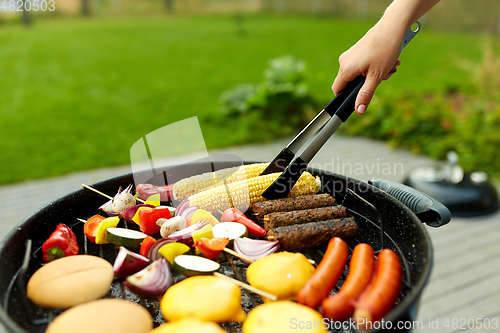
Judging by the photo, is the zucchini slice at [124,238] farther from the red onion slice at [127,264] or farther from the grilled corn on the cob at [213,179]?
the grilled corn on the cob at [213,179]

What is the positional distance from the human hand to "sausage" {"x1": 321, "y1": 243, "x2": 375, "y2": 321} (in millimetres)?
626

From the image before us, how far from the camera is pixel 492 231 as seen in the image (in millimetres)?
3643

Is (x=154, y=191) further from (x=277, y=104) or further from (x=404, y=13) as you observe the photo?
(x=277, y=104)

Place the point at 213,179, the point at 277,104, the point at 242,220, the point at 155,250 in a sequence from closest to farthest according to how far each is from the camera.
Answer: the point at 155,250 < the point at 242,220 < the point at 213,179 < the point at 277,104

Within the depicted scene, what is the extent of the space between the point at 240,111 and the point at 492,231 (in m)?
4.50

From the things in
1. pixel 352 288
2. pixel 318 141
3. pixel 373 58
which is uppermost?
pixel 373 58

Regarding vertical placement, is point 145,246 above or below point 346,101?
below

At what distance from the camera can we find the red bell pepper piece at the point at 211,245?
4.90 feet

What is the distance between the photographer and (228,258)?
61.5 inches

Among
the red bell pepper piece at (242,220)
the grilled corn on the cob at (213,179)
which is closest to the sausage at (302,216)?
the red bell pepper piece at (242,220)

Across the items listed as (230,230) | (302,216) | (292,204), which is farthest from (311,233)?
(230,230)

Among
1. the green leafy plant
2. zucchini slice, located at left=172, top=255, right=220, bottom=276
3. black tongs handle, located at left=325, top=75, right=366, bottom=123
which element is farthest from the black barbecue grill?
the green leafy plant

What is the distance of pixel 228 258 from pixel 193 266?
0.70 feet

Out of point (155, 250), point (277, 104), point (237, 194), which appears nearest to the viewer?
point (155, 250)
